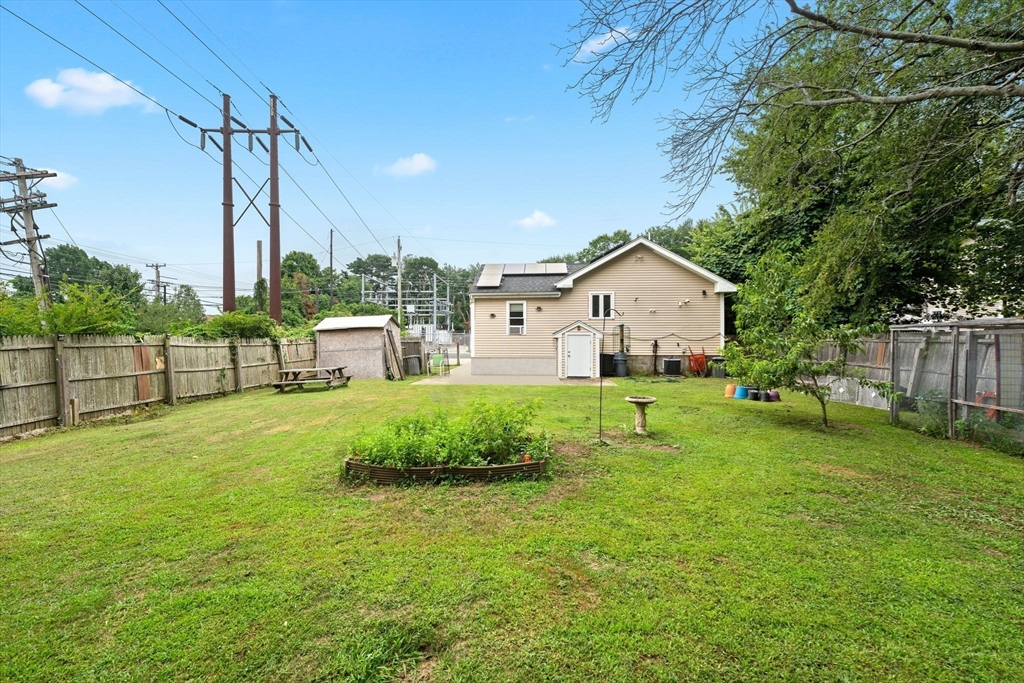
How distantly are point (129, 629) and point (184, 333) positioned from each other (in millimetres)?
14055

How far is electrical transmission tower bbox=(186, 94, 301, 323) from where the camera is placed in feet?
58.4

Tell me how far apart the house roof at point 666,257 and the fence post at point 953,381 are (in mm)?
10582

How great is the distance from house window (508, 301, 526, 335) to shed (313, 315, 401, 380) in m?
5.15

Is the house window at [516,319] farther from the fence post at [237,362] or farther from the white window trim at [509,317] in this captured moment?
the fence post at [237,362]

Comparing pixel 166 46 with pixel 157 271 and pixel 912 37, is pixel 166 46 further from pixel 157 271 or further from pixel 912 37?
pixel 157 271

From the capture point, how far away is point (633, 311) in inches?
704

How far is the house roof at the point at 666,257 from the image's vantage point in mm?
17359

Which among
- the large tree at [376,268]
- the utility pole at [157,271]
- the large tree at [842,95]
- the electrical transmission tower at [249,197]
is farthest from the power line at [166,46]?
the large tree at [376,268]

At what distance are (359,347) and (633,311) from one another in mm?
11581

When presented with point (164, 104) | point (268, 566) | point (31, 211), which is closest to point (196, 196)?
point (31, 211)

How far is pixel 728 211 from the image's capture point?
19953 millimetres

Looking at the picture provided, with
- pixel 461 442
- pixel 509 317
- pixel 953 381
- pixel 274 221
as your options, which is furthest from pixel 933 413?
pixel 274 221

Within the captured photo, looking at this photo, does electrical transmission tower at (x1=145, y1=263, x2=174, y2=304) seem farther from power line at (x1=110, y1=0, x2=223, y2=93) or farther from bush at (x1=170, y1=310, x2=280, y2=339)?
bush at (x1=170, y1=310, x2=280, y2=339)

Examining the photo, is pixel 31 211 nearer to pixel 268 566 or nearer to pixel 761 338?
pixel 268 566
